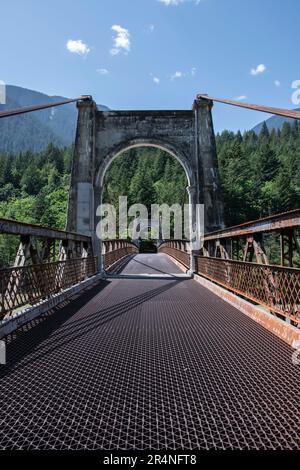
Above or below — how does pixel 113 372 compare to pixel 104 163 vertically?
below

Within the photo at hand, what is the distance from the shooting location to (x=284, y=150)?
256 feet

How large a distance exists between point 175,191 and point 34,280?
6018 centimetres

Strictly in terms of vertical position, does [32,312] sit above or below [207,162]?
below

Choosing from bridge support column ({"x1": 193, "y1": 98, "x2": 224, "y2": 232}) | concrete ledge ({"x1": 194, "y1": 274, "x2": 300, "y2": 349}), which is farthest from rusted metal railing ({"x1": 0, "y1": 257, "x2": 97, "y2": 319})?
bridge support column ({"x1": 193, "y1": 98, "x2": 224, "y2": 232})

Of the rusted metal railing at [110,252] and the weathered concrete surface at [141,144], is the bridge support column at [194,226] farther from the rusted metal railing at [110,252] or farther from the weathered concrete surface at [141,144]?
the rusted metal railing at [110,252]

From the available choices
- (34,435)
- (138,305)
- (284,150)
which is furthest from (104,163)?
(284,150)

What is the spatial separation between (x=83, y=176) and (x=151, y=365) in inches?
363

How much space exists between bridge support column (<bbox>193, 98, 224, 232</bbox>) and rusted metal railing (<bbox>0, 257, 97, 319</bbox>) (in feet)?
18.1

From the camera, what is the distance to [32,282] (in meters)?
4.29

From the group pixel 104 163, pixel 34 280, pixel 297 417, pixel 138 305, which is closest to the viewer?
pixel 297 417

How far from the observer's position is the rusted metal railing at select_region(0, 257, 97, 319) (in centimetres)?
345

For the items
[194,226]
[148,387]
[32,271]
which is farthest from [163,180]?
[148,387]
